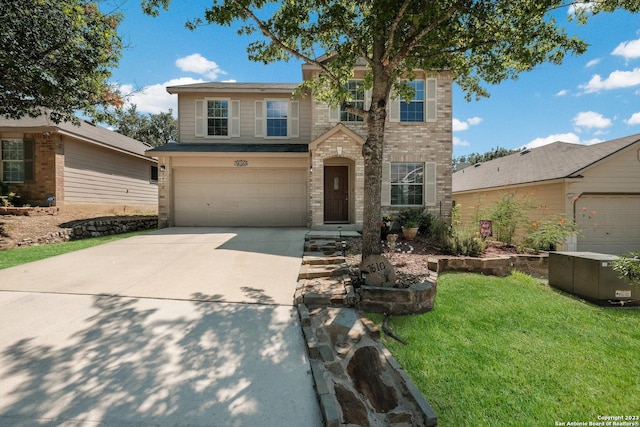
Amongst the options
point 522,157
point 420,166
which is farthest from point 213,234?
point 522,157

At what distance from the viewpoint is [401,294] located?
14.1ft

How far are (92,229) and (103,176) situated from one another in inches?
204

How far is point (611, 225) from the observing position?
1054cm

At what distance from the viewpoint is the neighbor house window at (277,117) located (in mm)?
12680

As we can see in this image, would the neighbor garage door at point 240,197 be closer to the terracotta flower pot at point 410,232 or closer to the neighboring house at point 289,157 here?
the neighboring house at point 289,157

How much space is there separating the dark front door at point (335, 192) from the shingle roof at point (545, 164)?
7.84 m

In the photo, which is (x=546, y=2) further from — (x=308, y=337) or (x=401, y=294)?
(x=308, y=337)

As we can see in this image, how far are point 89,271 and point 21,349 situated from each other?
2906 mm

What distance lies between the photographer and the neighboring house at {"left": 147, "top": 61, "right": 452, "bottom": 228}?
34.4ft

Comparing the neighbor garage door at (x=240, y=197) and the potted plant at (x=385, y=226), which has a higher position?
the neighbor garage door at (x=240, y=197)

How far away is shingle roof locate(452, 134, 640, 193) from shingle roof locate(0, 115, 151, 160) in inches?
764

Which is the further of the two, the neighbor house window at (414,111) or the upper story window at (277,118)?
the upper story window at (277,118)

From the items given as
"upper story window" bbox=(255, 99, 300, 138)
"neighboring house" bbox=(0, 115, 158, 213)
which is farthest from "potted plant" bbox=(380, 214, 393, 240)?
"neighboring house" bbox=(0, 115, 158, 213)

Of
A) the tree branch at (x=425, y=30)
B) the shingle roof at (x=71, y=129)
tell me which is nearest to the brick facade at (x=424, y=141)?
the tree branch at (x=425, y=30)
